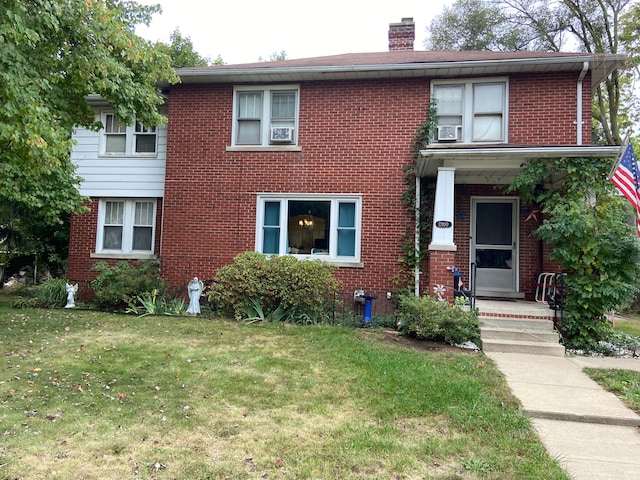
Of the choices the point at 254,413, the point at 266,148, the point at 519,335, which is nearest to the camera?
the point at 254,413

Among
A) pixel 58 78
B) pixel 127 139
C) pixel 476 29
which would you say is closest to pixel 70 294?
pixel 127 139

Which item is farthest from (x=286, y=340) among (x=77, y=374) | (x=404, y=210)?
(x=404, y=210)

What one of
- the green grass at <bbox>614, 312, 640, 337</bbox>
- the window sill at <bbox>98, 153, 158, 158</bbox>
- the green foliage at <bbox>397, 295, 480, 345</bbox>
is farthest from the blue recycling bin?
the window sill at <bbox>98, 153, 158, 158</bbox>

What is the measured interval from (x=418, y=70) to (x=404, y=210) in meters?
3.13

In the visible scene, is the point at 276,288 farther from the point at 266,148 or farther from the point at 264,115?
the point at 264,115

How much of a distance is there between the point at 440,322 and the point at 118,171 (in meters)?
8.88

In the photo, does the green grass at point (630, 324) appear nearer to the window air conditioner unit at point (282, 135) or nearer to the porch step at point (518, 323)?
the porch step at point (518, 323)

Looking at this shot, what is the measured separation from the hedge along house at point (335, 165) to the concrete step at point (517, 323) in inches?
78.1

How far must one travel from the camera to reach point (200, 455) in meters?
3.03

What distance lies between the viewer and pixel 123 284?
30.0ft

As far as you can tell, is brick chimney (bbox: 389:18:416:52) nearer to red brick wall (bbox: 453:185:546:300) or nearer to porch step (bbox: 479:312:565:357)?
red brick wall (bbox: 453:185:546:300)

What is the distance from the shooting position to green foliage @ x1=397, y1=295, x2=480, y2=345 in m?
6.67

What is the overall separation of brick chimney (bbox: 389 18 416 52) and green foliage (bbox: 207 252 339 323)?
8391 millimetres

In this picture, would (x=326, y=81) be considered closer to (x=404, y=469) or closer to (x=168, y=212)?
(x=168, y=212)
